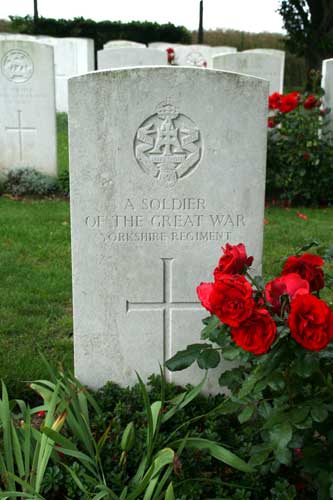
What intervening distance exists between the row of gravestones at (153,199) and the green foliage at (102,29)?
19713 millimetres

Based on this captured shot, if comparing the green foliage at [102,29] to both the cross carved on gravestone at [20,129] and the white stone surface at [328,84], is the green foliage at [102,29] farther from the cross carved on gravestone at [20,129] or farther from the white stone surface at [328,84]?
the white stone surface at [328,84]

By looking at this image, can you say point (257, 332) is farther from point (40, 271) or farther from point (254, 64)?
point (254, 64)

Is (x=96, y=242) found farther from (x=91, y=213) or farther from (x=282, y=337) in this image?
(x=282, y=337)

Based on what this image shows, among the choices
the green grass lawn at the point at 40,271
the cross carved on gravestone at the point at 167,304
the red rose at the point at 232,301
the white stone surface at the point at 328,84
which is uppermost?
the white stone surface at the point at 328,84

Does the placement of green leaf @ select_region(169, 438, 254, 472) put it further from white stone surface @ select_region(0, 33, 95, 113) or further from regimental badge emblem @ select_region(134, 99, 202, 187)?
white stone surface @ select_region(0, 33, 95, 113)

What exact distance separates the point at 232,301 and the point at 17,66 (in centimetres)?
682

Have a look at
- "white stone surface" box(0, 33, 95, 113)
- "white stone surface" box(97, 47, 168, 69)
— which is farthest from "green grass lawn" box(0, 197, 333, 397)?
"white stone surface" box(0, 33, 95, 113)

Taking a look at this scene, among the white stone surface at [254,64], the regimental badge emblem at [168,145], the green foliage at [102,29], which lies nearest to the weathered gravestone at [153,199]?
the regimental badge emblem at [168,145]

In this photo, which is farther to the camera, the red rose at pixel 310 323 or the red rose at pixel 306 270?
the red rose at pixel 306 270

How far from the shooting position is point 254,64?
9.27 m

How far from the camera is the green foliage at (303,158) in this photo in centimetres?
742

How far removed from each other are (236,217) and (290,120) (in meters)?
5.03

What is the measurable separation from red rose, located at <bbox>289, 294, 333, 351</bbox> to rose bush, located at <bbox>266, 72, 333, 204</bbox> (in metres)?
5.66

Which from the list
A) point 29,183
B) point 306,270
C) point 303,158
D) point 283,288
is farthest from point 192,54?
point 283,288
